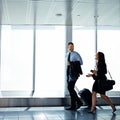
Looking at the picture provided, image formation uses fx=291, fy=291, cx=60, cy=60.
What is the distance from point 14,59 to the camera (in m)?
8.67

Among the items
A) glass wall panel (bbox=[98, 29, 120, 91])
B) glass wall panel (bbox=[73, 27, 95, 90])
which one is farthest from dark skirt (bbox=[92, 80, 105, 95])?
glass wall panel (bbox=[98, 29, 120, 91])

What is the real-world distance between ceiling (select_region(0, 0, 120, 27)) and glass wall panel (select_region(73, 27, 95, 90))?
1.28 ft

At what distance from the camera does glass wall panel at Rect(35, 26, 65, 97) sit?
28.8 feet

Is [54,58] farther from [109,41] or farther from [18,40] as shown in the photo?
[109,41]

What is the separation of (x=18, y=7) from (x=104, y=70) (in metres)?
2.38

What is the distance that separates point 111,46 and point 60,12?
8.86ft

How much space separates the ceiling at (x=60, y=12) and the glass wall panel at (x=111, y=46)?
19.0 inches

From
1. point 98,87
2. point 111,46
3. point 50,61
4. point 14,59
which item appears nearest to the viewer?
point 98,87

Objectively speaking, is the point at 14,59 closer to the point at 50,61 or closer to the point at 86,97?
the point at 50,61

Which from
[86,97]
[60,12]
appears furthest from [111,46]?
[60,12]

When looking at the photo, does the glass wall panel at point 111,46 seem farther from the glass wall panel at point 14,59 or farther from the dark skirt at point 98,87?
the dark skirt at point 98,87

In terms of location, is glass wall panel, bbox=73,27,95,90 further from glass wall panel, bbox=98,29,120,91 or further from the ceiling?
the ceiling

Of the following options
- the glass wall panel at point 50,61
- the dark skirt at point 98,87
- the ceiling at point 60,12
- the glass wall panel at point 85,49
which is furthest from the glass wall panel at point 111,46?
the dark skirt at point 98,87

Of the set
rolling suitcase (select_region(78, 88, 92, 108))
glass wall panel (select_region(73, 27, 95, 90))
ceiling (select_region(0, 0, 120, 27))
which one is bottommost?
rolling suitcase (select_region(78, 88, 92, 108))
